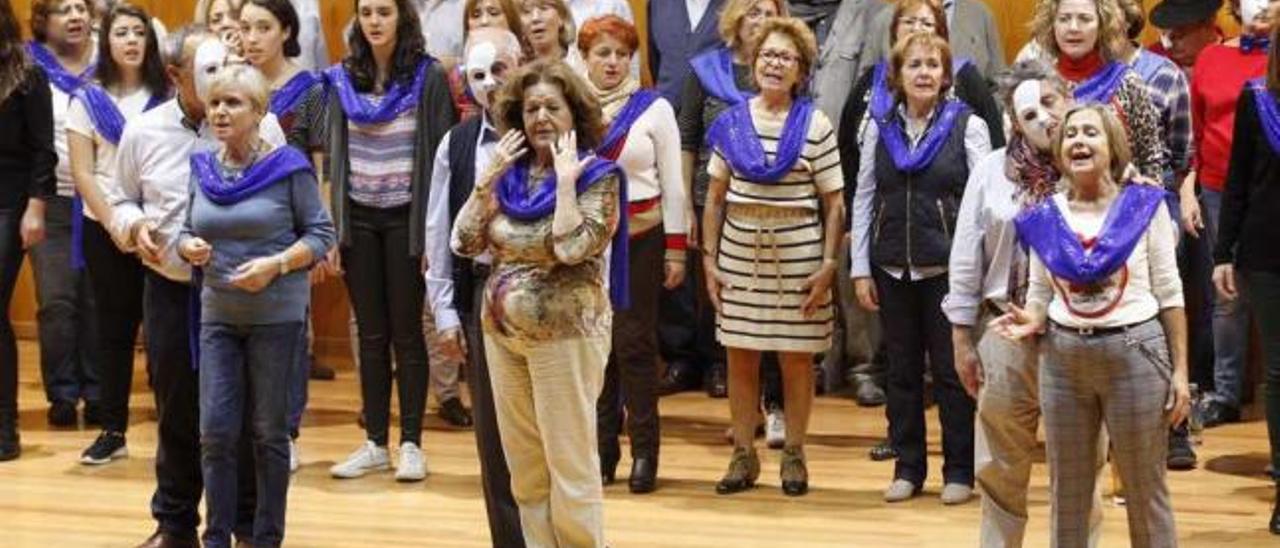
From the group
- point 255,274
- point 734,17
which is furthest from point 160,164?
point 734,17

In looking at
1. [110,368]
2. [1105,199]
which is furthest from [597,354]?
[110,368]

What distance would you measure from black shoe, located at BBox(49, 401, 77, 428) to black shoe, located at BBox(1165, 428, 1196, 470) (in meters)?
3.35

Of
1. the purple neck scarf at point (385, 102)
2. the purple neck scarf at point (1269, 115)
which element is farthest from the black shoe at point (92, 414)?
the purple neck scarf at point (1269, 115)

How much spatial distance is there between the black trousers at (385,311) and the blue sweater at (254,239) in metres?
1.19

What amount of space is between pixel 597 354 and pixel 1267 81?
6.15 ft

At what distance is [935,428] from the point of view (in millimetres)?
7336

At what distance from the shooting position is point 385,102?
6.61 metres

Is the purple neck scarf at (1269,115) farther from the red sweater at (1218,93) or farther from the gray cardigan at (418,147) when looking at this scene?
the gray cardigan at (418,147)

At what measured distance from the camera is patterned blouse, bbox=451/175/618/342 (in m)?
5.09

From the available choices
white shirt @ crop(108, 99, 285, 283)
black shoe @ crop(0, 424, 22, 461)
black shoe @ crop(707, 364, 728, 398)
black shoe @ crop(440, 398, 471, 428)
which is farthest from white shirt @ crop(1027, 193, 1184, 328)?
black shoe @ crop(0, 424, 22, 461)

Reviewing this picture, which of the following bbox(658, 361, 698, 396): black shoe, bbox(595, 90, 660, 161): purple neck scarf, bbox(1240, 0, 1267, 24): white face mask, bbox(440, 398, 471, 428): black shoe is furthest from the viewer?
bbox(658, 361, 698, 396): black shoe

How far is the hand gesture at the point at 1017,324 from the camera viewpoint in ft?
16.0

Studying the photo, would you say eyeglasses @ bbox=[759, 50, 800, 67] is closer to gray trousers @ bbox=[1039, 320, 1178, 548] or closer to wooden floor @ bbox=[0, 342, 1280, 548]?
wooden floor @ bbox=[0, 342, 1280, 548]

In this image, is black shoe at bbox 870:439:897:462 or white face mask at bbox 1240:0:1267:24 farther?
black shoe at bbox 870:439:897:462
